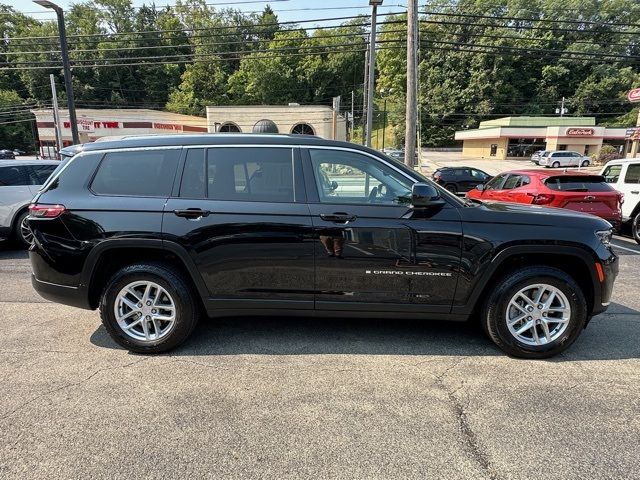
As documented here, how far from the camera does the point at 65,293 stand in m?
3.68

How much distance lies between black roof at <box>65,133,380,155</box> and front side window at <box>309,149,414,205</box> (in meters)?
0.12

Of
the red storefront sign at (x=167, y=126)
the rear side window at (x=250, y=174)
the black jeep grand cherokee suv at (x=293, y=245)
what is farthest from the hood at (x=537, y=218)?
the red storefront sign at (x=167, y=126)

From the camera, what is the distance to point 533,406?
2877mm

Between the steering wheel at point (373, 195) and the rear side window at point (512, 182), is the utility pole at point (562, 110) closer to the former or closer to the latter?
the rear side window at point (512, 182)

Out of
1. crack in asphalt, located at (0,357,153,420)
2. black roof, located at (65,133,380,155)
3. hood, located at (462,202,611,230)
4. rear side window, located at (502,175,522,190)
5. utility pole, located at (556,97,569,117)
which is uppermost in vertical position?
utility pole, located at (556,97,569,117)

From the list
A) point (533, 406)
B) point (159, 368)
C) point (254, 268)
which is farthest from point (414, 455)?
point (159, 368)

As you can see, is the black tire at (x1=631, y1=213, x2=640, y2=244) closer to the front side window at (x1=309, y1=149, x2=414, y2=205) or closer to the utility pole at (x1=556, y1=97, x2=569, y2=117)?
the front side window at (x1=309, y1=149, x2=414, y2=205)

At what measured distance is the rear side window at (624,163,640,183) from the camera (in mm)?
9094

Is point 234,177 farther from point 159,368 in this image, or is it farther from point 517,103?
point 517,103

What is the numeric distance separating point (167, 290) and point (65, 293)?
0.96m

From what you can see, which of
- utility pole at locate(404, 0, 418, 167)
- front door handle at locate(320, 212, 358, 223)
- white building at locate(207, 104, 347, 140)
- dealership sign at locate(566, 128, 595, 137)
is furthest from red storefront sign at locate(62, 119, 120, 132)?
dealership sign at locate(566, 128, 595, 137)

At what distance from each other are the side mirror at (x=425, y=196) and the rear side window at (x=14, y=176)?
328 inches

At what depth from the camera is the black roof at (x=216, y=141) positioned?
3.66m

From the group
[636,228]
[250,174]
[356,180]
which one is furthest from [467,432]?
[636,228]
